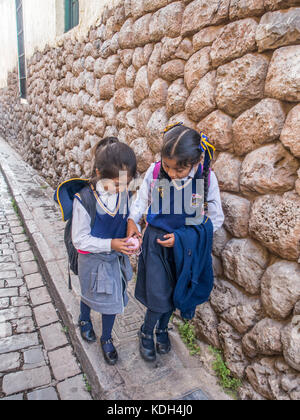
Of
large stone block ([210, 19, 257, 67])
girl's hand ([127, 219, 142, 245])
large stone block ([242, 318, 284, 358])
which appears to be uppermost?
large stone block ([210, 19, 257, 67])

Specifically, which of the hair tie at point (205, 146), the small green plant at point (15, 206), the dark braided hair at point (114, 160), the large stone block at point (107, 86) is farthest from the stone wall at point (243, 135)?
the small green plant at point (15, 206)

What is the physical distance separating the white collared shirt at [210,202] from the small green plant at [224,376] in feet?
3.04

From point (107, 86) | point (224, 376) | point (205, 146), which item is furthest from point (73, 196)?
point (107, 86)

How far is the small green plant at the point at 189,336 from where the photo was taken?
2.18m

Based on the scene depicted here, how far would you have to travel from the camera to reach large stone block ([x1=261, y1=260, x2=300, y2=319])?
1562mm

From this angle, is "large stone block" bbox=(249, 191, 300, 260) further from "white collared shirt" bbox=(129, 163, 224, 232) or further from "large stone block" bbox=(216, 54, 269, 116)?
"large stone block" bbox=(216, 54, 269, 116)

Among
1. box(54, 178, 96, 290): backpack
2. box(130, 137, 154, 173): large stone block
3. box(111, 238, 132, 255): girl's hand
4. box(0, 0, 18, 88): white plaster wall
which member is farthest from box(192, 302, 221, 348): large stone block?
box(0, 0, 18, 88): white plaster wall

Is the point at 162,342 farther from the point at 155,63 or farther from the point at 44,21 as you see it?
the point at 44,21

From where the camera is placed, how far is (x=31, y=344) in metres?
2.37

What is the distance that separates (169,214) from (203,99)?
2.84 ft

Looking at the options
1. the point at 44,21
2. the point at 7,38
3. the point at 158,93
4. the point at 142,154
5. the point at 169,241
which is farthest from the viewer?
the point at 7,38

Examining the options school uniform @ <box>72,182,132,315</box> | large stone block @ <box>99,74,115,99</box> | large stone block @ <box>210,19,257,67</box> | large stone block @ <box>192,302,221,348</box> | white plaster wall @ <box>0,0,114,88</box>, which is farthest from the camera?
white plaster wall @ <box>0,0,114,88</box>

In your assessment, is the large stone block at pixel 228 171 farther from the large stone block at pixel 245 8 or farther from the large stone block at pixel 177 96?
the large stone block at pixel 245 8

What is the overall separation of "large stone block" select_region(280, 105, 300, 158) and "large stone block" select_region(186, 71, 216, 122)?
0.60 metres
